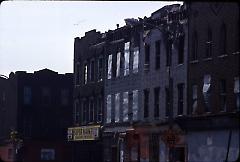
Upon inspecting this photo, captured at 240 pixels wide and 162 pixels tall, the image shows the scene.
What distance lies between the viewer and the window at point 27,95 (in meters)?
70.8

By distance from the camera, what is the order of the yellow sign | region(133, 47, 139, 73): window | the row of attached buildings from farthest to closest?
the yellow sign → region(133, 47, 139, 73): window → the row of attached buildings

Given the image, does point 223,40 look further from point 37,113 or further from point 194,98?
point 37,113

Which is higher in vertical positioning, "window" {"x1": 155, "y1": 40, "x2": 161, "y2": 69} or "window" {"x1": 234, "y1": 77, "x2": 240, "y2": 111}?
"window" {"x1": 155, "y1": 40, "x2": 161, "y2": 69}

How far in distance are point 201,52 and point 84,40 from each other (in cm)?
2005

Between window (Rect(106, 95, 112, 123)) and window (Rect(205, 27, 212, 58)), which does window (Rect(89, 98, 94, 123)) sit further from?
window (Rect(205, 27, 212, 58))

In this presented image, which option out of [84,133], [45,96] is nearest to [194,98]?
[84,133]

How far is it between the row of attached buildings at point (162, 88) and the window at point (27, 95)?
12.4 metres

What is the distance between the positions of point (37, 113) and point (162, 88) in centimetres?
2965

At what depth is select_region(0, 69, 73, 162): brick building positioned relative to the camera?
70.2m

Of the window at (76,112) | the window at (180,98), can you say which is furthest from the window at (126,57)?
the window at (76,112)

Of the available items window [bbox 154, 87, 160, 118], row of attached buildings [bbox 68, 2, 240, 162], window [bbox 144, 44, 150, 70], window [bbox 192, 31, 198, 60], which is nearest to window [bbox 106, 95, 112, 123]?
row of attached buildings [bbox 68, 2, 240, 162]

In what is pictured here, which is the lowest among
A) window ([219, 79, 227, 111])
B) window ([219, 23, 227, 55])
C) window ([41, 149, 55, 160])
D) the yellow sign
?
window ([41, 149, 55, 160])

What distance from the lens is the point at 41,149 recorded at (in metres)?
70.8

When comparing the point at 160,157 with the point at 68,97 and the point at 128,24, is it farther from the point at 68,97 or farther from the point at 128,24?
the point at 68,97
